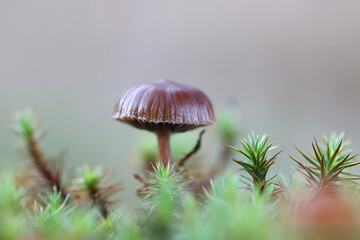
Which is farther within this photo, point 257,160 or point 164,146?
point 164,146

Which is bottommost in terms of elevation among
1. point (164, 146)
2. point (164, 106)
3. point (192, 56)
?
point (164, 146)

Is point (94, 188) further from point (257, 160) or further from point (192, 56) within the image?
point (192, 56)

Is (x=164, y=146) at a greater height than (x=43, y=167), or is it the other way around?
(x=164, y=146)

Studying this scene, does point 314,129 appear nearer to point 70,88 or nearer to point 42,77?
point 70,88

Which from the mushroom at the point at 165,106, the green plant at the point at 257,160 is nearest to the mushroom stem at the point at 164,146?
the mushroom at the point at 165,106

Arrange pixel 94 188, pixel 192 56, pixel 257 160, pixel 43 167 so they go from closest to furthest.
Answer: pixel 257 160 → pixel 94 188 → pixel 43 167 → pixel 192 56

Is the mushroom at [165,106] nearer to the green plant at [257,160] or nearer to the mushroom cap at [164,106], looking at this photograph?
the mushroom cap at [164,106]

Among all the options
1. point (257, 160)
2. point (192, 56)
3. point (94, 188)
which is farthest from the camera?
point (192, 56)

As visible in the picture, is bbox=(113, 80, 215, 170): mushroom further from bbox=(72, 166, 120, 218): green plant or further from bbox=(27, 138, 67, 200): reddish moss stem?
bbox=(27, 138, 67, 200): reddish moss stem

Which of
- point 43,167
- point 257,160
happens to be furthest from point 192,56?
point 257,160
